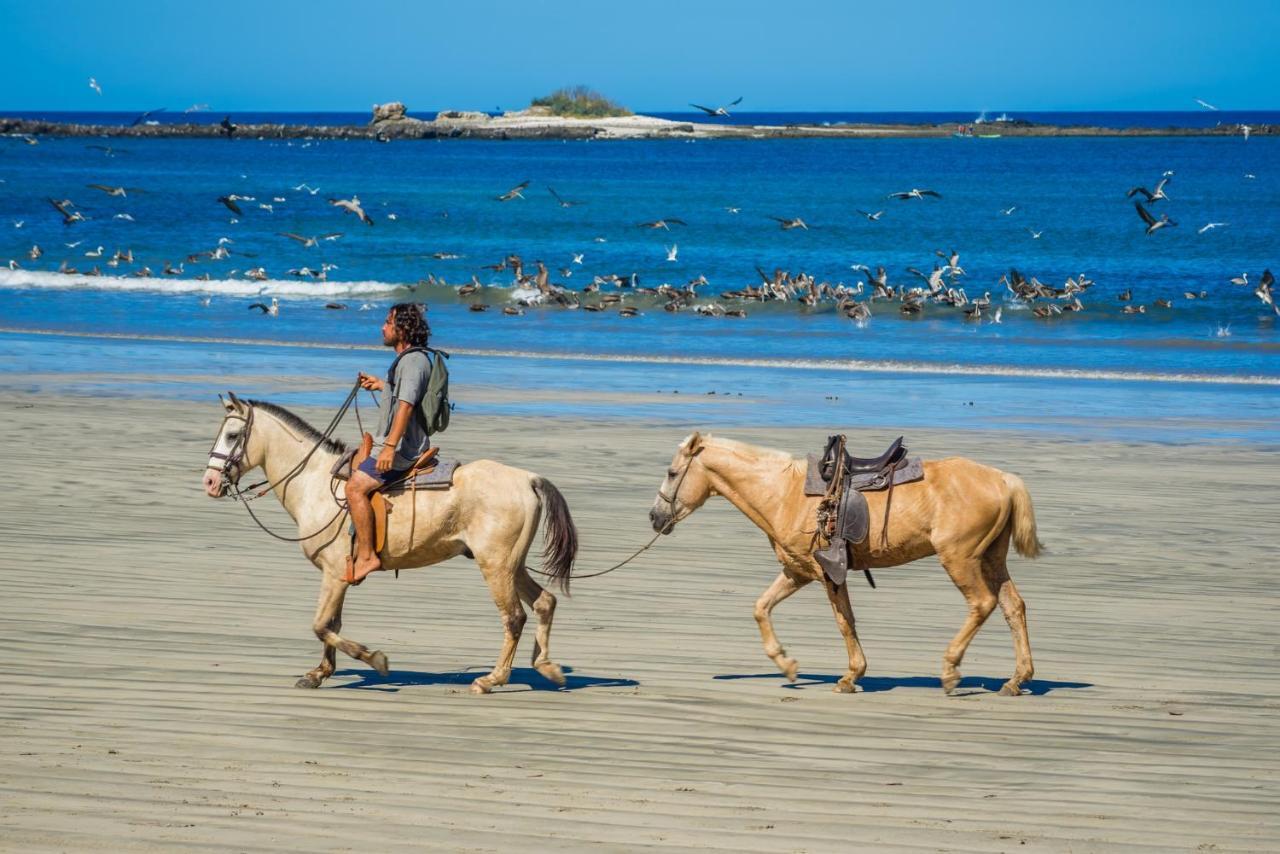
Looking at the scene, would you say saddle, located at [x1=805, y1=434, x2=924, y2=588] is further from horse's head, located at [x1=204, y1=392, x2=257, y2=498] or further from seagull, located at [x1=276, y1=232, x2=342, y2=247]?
seagull, located at [x1=276, y1=232, x2=342, y2=247]

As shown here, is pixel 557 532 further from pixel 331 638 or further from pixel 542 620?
pixel 331 638

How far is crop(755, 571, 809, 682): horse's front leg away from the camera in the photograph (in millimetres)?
9586

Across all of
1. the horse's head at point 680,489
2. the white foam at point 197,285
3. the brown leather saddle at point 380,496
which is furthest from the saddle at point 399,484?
the white foam at point 197,285

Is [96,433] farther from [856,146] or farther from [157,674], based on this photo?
[856,146]

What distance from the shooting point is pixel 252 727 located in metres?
8.50

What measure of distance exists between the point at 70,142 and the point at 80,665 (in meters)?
178

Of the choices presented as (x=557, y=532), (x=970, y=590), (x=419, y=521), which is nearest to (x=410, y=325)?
(x=419, y=521)

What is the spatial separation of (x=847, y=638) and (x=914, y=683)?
24.7 inches

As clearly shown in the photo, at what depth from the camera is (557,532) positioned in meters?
9.50

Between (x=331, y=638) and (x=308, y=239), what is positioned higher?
(x=331, y=638)

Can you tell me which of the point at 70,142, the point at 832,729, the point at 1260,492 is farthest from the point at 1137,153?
the point at 832,729

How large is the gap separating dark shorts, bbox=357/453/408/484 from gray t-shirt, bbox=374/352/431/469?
0.04 meters

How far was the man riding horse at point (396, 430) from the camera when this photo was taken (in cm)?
925

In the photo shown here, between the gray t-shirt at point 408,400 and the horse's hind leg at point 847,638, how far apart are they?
8.39ft
